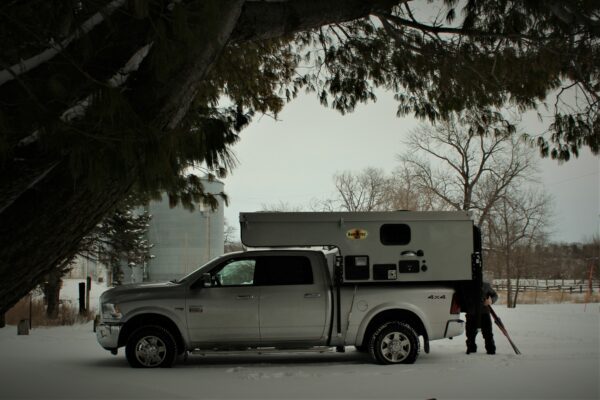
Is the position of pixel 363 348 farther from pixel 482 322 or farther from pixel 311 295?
pixel 482 322

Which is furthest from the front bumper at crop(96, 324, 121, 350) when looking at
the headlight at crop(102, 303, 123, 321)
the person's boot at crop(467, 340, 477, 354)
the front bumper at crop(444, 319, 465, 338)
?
the person's boot at crop(467, 340, 477, 354)

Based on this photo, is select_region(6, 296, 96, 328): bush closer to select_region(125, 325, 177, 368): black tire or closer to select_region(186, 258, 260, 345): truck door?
select_region(125, 325, 177, 368): black tire

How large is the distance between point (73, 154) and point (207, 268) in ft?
21.7

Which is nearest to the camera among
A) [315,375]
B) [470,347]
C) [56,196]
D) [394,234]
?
[56,196]

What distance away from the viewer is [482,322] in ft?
38.6

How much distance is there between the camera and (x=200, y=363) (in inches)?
446

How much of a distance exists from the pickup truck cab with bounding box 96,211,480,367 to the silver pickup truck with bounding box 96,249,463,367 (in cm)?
2

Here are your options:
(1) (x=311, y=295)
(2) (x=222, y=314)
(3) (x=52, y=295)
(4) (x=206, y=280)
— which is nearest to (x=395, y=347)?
(1) (x=311, y=295)

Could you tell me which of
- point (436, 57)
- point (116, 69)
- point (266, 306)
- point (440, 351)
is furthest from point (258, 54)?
point (116, 69)

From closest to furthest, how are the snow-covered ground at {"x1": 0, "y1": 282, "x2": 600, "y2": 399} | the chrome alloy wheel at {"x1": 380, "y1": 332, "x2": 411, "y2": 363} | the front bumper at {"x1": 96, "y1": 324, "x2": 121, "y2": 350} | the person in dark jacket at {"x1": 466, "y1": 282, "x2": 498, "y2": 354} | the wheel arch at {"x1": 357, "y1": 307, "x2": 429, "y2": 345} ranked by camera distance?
the snow-covered ground at {"x1": 0, "y1": 282, "x2": 600, "y2": 399} → the front bumper at {"x1": 96, "y1": 324, "x2": 121, "y2": 350} → the chrome alloy wheel at {"x1": 380, "y1": 332, "x2": 411, "y2": 363} → the wheel arch at {"x1": 357, "y1": 307, "x2": 429, "y2": 345} → the person in dark jacket at {"x1": 466, "y1": 282, "x2": 498, "y2": 354}

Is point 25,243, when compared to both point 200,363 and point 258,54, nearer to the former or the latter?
point 200,363

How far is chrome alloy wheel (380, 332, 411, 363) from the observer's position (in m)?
10.7

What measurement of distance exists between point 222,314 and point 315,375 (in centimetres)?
188

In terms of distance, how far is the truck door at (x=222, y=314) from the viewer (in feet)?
35.2
